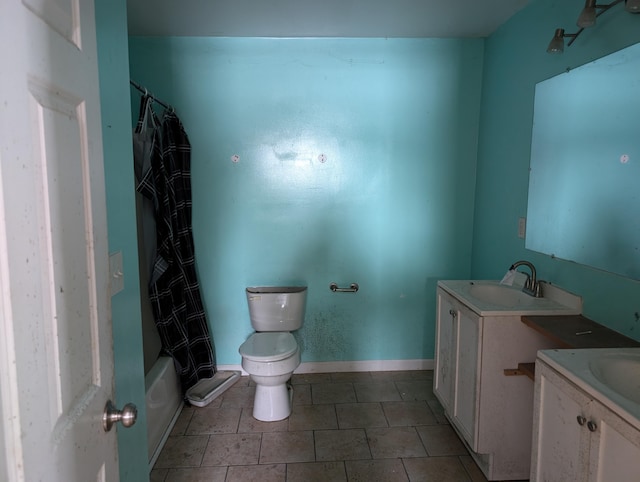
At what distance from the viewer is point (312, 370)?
296 cm

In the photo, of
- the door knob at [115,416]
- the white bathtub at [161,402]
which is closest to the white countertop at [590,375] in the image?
the door knob at [115,416]

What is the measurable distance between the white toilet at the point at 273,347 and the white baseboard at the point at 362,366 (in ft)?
1.03

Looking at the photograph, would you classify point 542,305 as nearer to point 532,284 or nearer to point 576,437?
point 532,284

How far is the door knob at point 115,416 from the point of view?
0.79 meters

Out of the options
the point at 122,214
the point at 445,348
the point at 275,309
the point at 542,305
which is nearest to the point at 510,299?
the point at 542,305

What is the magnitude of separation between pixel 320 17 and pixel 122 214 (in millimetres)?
1784

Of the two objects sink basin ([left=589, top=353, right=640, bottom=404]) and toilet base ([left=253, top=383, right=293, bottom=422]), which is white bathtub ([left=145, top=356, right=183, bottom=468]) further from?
sink basin ([left=589, top=353, right=640, bottom=404])

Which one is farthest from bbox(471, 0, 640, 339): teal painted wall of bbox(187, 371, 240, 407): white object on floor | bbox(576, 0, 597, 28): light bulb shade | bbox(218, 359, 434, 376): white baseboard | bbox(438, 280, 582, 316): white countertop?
bbox(187, 371, 240, 407): white object on floor

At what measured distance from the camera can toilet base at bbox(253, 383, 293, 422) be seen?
2.36 m

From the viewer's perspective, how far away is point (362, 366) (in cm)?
297

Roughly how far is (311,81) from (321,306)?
1601 mm

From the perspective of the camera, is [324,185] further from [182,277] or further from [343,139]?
[182,277]

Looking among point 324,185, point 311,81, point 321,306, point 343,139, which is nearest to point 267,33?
point 311,81

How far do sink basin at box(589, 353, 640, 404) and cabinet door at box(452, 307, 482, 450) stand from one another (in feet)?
1.83
